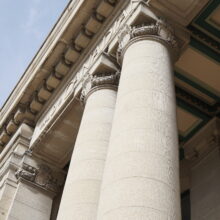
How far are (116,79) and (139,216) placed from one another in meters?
9.51

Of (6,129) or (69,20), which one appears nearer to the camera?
(69,20)

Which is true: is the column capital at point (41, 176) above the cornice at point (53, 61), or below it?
below

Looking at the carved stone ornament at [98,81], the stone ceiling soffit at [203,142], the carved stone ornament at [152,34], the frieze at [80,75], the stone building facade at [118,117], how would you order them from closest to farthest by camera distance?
the stone building facade at [118,117]
the carved stone ornament at [152,34]
the carved stone ornament at [98,81]
the frieze at [80,75]
the stone ceiling soffit at [203,142]

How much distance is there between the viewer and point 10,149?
28062 mm

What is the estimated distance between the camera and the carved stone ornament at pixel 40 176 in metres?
25.1

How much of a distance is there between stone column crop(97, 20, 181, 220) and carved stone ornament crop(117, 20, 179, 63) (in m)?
0.07

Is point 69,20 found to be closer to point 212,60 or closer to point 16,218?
point 212,60

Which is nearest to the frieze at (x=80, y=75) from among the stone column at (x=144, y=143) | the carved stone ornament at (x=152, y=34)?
the carved stone ornament at (x=152, y=34)

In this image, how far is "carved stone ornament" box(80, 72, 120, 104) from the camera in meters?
18.9

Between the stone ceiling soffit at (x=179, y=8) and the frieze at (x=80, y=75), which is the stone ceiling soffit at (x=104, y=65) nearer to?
the frieze at (x=80, y=75)

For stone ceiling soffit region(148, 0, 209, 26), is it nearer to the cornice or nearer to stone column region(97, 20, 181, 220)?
stone column region(97, 20, 181, 220)

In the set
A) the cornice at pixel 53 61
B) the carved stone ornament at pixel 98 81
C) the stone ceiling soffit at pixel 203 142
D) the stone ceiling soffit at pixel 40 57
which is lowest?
the carved stone ornament at pixel 98 81

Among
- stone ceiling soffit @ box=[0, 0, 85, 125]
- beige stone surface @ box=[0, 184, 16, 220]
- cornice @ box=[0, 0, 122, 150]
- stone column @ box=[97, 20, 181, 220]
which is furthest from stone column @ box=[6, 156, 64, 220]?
stone column @ box=[97, 20, 181, 220]

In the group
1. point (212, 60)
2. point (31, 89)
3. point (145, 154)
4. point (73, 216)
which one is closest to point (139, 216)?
point (145, 154)
